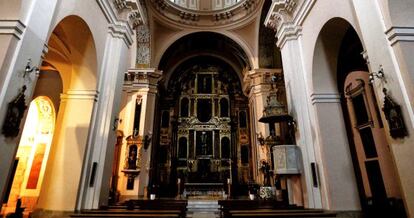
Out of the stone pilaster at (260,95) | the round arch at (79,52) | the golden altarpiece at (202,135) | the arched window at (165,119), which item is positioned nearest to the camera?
the round arch at (79,52)

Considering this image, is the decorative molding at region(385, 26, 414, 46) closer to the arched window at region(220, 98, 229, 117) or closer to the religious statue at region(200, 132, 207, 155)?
the religious statue at region(200, 132, 207, 155)

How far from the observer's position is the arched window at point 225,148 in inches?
557

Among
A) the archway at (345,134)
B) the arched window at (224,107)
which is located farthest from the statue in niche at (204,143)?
the archway at (345,134)

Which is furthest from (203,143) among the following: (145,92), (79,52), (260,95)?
(79,52)

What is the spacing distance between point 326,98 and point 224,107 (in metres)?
10.1

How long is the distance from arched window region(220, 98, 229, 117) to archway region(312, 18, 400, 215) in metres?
8.56

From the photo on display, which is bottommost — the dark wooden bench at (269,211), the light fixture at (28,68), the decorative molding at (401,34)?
the dark wooden bench at (269,211)

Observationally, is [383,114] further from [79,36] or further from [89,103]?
[79,36]

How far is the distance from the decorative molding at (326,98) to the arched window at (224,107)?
9.86 m

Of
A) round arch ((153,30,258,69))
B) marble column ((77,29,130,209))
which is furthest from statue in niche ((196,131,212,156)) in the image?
marble column ((77,29,130,209))

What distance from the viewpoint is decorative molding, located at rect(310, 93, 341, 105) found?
5.26 meters

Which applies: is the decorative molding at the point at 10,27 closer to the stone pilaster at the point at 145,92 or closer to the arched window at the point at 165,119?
the stone pilaster at the point at 145,92

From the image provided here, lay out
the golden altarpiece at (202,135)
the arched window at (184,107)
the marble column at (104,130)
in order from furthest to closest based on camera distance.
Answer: the arched window at (184,107), the golden altarpiece at (202,135), the marble column at (104,130)

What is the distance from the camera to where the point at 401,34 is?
3.08 metres
